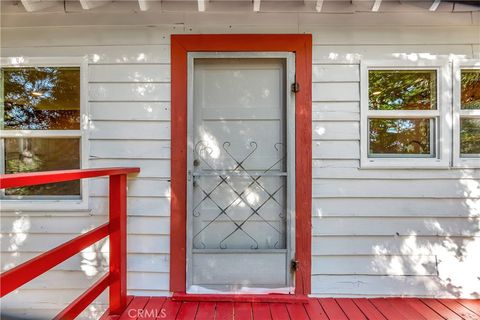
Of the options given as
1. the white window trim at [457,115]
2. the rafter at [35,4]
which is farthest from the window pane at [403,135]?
the rafter at [35,4]

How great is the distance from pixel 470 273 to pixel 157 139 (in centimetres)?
270

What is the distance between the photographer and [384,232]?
2.19 metres

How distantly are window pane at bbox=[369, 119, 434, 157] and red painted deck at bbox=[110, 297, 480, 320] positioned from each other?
1.16 m

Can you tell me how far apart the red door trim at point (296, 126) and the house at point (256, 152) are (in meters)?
0.01

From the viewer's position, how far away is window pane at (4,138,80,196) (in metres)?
2.24

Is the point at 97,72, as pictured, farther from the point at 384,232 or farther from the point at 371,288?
the point at 371,288

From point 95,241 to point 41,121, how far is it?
3.92 feet

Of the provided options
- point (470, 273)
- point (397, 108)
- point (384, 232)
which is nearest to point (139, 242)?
point (384, 232)

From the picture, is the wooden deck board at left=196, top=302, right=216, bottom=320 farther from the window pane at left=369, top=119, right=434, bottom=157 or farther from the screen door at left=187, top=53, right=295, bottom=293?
the window pane at left=369, top=119, right=434, bottom=157

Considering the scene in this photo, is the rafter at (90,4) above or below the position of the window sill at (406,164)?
above

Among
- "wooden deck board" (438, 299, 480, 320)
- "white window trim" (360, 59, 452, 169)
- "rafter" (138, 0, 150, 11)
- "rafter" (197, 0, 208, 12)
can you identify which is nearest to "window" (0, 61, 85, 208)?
"rafter" (138, 0, 150, 11)

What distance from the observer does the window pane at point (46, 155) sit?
224 cm

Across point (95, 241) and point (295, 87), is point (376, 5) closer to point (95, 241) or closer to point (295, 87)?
point (295, 87)

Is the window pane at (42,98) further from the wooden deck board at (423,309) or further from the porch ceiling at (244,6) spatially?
the wooden deck board at (423,309)
